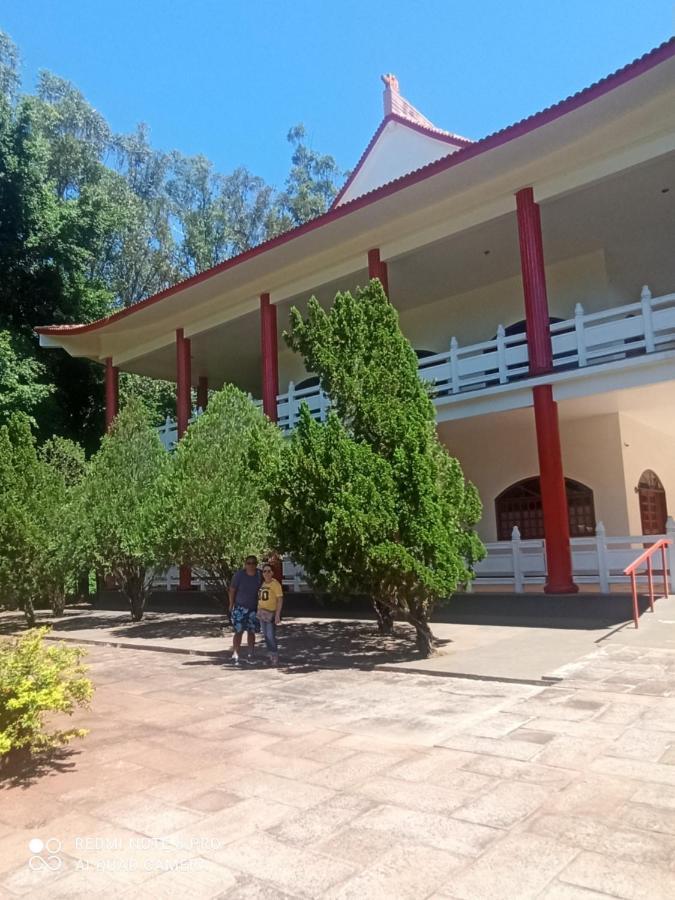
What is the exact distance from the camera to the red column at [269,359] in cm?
1616

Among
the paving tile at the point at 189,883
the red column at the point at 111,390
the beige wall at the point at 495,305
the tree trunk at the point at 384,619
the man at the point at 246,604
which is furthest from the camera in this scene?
the red column at the point at 111,390

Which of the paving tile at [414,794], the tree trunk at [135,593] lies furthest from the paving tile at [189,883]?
the tree trunk at [135,593]

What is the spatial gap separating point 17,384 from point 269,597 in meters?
15.2

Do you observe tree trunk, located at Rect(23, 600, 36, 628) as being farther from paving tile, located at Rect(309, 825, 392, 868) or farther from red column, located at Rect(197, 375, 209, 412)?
paving tile, located at Rect(309, 825, 392, 868)

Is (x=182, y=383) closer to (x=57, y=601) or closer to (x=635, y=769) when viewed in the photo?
(x=57, y=601)

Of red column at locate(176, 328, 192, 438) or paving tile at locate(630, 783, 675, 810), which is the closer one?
paving tile at locate(630, 783, 675, 810)

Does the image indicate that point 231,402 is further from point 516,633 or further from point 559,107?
point 559,107

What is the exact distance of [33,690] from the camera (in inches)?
187

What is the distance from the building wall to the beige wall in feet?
8.04

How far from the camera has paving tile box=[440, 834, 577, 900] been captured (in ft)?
9.55

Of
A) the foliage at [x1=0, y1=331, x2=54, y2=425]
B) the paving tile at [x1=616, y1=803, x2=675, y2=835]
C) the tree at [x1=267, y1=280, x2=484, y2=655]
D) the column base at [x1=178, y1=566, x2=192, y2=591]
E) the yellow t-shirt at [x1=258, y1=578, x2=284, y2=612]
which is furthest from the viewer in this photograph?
the foliage at [x1=0, y1=331, x2=54, y2=425]

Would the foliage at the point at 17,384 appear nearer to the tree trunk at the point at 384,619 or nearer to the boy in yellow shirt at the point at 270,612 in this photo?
the boy in yellow shirt at the point at 270,612

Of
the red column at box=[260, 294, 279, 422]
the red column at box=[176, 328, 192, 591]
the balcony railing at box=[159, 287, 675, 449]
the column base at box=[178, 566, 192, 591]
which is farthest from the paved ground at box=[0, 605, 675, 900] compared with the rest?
the red column at box=[176, 328, 192, 591]

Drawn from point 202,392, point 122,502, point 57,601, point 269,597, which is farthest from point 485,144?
point 202,392
